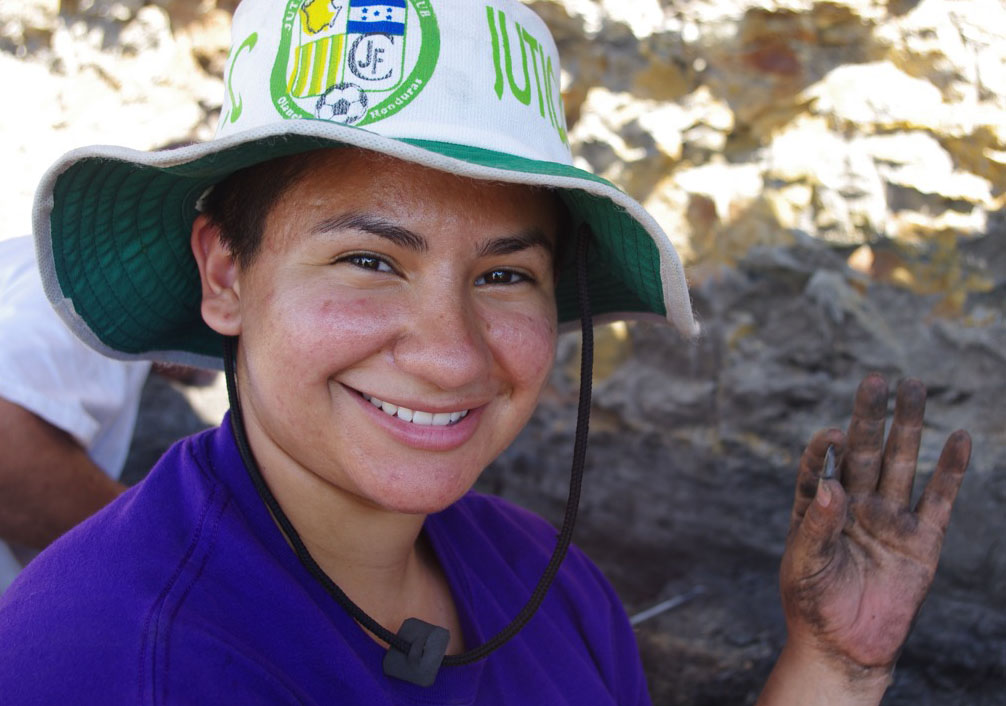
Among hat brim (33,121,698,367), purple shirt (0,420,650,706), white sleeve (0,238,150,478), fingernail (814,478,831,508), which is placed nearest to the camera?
purple shirt (0,420,650,706)

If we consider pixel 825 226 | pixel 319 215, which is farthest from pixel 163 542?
pixel 825 226

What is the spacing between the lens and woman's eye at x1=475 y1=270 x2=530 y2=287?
1.16 m

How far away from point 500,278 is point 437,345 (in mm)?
177

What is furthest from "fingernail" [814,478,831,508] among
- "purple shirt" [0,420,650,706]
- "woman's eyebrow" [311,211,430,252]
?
"woman's eyebrow" [311,211,430,252]

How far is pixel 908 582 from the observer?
1417 millimetres

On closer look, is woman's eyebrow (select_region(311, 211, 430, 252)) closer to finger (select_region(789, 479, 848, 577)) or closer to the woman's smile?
the woman's smile

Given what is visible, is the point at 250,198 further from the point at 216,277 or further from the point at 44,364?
the point at 44,364

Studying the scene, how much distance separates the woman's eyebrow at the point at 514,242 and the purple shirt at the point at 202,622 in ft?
1.40

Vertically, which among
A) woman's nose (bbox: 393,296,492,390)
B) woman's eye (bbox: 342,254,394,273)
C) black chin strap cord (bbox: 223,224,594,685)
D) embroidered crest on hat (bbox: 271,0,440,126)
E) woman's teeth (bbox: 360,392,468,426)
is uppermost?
embroidered crest on hat (bbox: 271,0,440,126)

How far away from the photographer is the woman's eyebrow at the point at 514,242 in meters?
1.11

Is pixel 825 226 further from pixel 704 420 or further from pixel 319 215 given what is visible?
pixel 319 215

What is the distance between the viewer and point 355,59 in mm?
1051

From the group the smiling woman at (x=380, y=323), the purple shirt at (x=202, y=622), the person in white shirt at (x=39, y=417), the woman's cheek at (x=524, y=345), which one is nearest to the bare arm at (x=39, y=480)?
the person in white shirt at (x=39, y=417)

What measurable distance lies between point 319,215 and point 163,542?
1.40 feet
